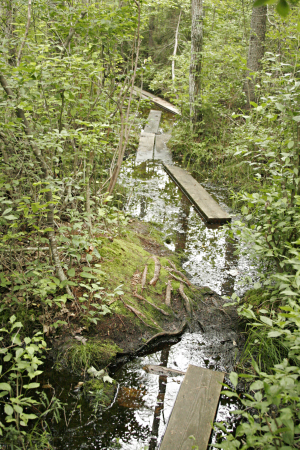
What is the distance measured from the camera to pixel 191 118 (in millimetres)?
10188

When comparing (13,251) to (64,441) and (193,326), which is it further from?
(193,326)

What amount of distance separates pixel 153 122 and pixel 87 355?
1212 centimetres

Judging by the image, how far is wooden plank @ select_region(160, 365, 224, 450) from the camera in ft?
8.43

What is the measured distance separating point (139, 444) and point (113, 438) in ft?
0.69

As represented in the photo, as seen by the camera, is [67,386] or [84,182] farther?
[84,182]

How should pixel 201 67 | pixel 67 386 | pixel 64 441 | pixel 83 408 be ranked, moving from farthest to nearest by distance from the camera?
pixel 201 67, pixel 67 386, pixel 83 408, pixel 64 441

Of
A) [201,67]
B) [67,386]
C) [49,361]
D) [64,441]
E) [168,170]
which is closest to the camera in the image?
[64,441]

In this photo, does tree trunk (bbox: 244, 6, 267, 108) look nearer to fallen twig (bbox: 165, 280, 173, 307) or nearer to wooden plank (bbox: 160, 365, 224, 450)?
fallen twig (bbox: 165, 280, 173, 307)

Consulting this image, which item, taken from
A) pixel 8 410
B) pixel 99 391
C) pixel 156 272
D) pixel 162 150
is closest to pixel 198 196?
pixel 156 272

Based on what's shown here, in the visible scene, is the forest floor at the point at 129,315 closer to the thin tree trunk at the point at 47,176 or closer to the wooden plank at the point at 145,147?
the thin tree trunk at the point at 47,176

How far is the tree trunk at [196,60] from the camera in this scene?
9734mm

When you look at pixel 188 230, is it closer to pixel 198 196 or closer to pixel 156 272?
pixel 198 196

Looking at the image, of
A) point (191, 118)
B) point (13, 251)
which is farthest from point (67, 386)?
point (191, 118)

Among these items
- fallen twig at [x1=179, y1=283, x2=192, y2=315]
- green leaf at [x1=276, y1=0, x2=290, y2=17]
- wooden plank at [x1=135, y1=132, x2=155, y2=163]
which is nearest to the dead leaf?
fallen twig at [x1=179, y1=283, x2=192, y2=315]
